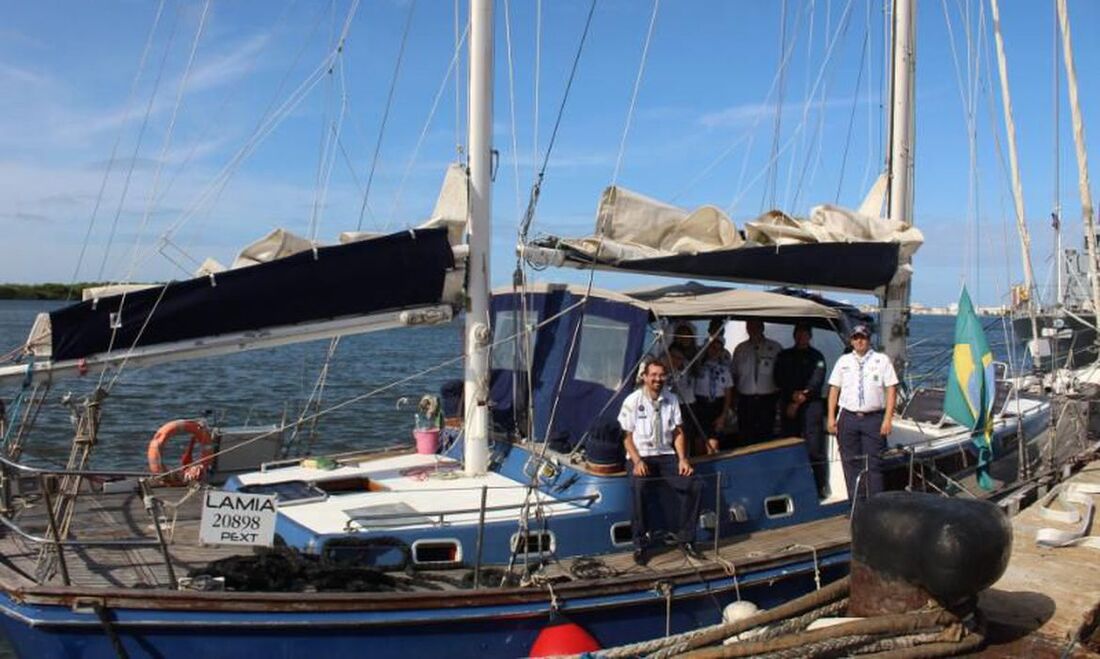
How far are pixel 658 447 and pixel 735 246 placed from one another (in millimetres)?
2679

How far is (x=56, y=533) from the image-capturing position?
20.4 feet

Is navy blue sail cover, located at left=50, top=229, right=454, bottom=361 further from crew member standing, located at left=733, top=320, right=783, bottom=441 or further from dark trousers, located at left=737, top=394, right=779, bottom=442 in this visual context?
dark trousers, located at left=737, top=394, right=779, bottom=442

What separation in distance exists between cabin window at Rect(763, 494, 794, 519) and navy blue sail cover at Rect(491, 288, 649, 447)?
70.6 inches

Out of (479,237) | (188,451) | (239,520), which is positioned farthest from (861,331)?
(188,451)

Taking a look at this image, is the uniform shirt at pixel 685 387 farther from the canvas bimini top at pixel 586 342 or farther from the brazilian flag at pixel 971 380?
the brazilian flag at pixel 971 380

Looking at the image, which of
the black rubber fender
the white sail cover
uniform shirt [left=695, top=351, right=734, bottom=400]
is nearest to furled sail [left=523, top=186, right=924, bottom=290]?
the white sail cover

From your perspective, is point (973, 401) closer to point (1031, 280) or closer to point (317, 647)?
point (1031, 280)

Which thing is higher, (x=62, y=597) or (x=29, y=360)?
(x=29, y=360)

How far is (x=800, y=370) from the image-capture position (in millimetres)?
9688

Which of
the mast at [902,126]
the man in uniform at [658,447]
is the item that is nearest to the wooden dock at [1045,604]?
the man in uniform at [658,447]

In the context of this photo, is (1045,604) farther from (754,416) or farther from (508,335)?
(508,335)

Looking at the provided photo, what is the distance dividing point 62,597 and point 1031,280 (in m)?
12.8

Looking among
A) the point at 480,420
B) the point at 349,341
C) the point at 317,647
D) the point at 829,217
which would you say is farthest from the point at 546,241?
the point at 349,341

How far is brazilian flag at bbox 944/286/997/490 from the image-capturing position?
9.77 m
